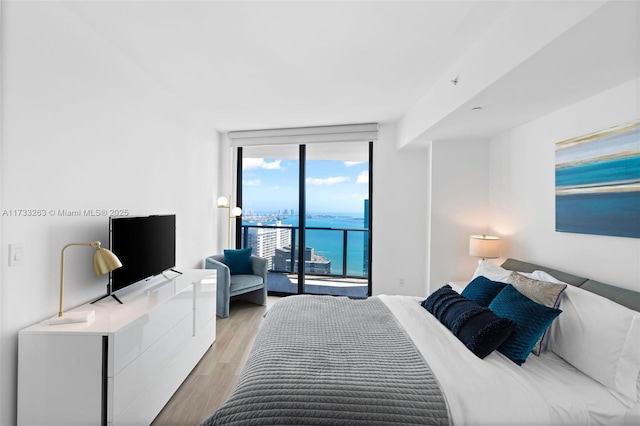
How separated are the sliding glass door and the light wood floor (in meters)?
1.33

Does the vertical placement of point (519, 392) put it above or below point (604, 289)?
below

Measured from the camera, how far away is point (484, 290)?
207 cm

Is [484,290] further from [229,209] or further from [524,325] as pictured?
[229,209]

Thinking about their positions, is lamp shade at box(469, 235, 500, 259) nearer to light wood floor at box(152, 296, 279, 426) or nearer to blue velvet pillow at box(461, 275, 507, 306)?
blue velvet pillow at box(461, 275, 507, 306)

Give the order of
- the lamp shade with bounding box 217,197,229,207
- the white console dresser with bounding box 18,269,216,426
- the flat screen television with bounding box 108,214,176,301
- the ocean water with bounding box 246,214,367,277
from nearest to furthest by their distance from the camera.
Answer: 1. the white console dresser with bounding box 18,269,216,426
2. the flat screen television with bounding box 108,214,176,301
3. the lamp shade with bounding box 217,197,229,207
4. the ocean water with bounding box 246,214,367,277

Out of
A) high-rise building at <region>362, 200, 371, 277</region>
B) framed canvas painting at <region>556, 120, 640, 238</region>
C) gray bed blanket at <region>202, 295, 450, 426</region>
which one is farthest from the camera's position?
high-rise building at <region>362, 200, 371, 277</region>

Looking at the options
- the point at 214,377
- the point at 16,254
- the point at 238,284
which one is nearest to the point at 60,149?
the point at 16,254

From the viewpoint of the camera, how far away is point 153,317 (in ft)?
6.12

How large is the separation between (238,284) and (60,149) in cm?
238

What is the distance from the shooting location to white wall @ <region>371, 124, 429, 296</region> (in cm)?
399

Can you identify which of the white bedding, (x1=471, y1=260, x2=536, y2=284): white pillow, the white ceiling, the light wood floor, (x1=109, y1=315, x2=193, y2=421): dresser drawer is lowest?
the light wood floor

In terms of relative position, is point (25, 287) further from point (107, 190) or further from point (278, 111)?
point (278, 111)

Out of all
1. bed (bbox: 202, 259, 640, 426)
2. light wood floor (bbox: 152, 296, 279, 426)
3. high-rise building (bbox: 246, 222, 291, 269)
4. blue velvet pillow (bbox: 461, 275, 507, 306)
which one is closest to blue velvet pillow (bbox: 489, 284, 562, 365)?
bed (bbox: 202, 259, 640, 426)

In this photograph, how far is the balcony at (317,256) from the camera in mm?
4645
